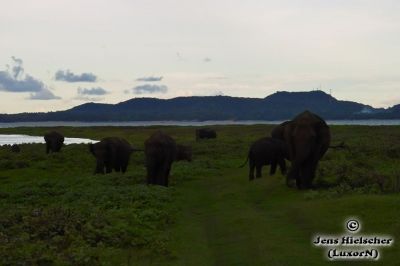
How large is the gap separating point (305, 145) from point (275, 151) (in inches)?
230

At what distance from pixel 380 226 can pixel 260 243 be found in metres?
3.38

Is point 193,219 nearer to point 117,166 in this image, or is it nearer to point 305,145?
point 305,145

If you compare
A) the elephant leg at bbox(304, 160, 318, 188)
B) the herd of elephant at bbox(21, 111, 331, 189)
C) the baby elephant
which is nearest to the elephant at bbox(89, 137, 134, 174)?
A: the herd of elephant at bbox(21, 111, 331, 189)

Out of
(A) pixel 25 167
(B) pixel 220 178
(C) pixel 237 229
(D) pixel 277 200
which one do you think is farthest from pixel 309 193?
(A) pixel 25 167

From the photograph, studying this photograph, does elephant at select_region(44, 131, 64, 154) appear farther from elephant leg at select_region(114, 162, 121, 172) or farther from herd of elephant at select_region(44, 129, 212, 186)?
elephant leg at select_region(114, 162, 121, 172)

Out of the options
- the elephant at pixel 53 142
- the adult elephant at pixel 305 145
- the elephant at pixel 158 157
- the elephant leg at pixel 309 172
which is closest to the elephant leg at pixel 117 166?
the elephant at pixel 158 157

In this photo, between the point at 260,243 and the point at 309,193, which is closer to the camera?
the point at 260,243

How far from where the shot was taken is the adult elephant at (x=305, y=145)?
75.6 ft

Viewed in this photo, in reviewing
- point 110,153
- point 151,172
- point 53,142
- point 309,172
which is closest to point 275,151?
point 309,172

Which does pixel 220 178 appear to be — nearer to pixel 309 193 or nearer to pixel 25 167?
pixel 309 193

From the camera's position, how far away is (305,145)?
23031 millimetres

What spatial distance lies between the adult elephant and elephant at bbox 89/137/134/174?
13225 millimetres

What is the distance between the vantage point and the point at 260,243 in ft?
47.9

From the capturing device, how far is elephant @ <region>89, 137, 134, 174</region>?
33906mm
